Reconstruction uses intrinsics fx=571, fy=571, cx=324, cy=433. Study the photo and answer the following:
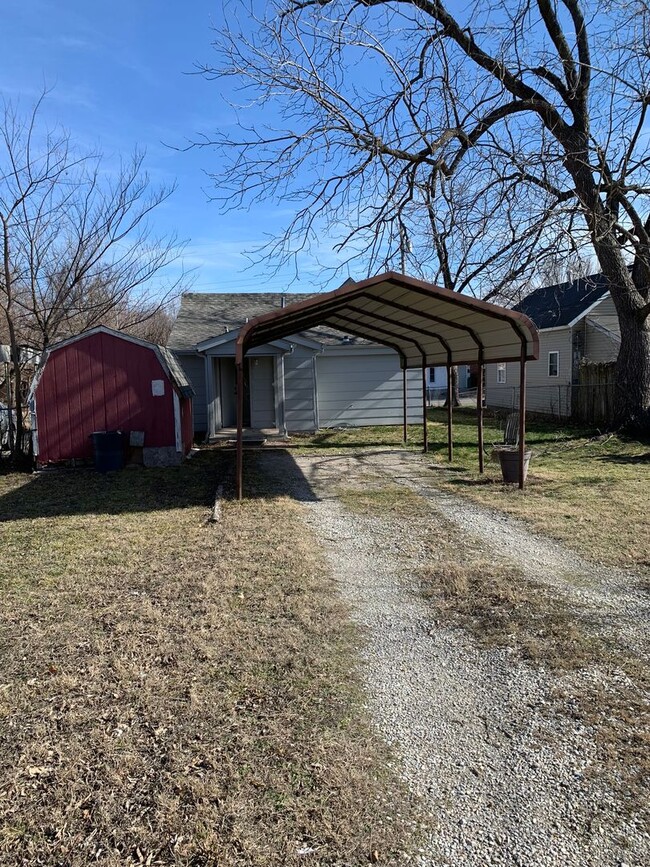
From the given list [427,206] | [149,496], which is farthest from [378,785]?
[427,206]

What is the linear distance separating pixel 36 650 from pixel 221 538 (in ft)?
8.89

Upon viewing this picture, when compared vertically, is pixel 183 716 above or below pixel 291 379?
below

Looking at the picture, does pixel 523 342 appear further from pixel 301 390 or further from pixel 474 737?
pixel 301 390

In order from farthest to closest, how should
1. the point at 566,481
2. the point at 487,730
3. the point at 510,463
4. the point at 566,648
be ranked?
the point at 566,481
the point at 510,463
the point at 566,648
the point at 487,730

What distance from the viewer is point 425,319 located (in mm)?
10172

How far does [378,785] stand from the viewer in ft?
8.14

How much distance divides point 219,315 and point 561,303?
1330 centimetres

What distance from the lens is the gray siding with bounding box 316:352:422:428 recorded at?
17250mm

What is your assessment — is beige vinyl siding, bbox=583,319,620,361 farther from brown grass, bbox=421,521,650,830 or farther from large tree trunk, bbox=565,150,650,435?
brown grass, bbox=421,521,650,830

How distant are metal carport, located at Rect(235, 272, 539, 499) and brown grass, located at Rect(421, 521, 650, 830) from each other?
Result: 3648 millimetres

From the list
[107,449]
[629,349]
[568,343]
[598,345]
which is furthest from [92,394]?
[598,345]

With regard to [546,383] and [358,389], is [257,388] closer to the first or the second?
[358,389]

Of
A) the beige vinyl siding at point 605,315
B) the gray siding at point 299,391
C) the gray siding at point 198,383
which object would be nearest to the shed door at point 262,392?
the gray siding at point 299,391

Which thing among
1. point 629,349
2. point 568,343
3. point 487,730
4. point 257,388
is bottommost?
point 487,730
